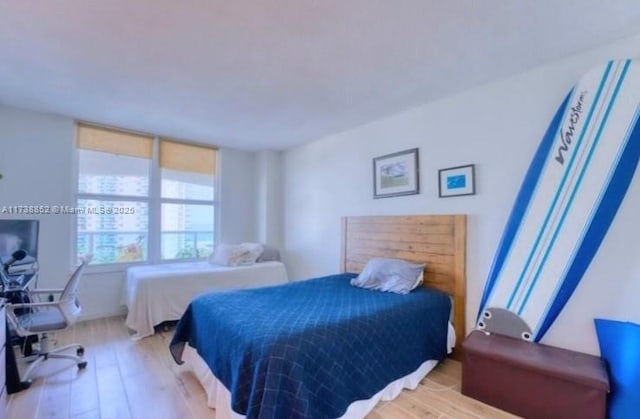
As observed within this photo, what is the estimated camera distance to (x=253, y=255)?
433 centimetres

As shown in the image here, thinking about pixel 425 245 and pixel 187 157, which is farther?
pixel 187 157

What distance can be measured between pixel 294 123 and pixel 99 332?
3115 mm

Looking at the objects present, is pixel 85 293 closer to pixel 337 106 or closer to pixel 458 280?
pixel 337 106

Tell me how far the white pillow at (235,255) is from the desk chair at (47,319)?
1714 millimetres

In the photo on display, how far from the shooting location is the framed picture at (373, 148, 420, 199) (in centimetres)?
312

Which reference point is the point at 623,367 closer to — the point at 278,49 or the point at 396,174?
the point at 396,174

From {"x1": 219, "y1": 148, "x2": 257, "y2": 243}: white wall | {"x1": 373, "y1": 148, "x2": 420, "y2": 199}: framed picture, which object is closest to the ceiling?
{"x1": 373, "y1": 148, "x2": 420, "y2": 199}: framed picture

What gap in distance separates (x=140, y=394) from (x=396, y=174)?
2862 millimetres

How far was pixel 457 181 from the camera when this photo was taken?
2.75 m

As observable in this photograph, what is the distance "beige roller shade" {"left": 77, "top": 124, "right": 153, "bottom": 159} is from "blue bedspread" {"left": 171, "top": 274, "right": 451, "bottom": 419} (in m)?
2.69

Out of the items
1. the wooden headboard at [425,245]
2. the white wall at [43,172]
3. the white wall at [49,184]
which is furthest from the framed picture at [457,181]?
the white wall at [43,172]

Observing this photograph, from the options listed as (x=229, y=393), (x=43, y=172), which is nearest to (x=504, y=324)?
(x=229, y=393)

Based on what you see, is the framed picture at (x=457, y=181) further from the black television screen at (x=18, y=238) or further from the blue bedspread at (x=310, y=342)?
the black television screen at (x=18, y=238)

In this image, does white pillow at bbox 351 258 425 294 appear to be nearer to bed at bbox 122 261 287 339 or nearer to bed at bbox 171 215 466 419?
bed at bbox 171 215 466 419
